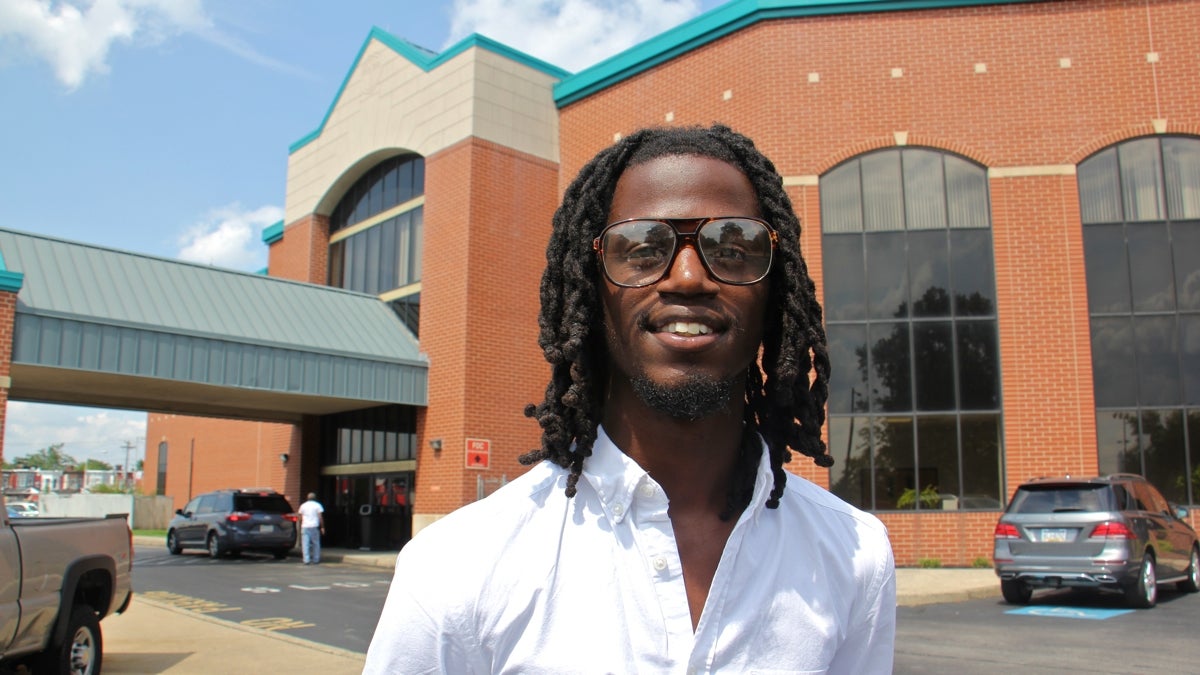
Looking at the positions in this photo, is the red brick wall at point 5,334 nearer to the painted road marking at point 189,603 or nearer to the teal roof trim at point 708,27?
the painted road marking at point 189,603

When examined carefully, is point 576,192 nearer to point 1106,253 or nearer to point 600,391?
point 600,391

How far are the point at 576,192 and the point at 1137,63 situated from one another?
18676 millimetres

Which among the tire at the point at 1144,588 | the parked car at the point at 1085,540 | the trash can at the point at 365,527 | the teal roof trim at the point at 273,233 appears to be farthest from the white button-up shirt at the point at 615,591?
the teal roof trim at the point at 273,233

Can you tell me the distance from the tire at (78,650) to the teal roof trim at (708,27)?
15.1m

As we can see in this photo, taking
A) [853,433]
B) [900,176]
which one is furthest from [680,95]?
[853,433]

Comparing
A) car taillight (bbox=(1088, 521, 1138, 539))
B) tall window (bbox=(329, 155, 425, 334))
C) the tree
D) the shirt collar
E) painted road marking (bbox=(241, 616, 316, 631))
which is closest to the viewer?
the shirt collar

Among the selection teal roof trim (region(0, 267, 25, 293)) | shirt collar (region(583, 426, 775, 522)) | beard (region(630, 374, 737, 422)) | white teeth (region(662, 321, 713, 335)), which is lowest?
shirt collar (region(583, 426, 775, 522))

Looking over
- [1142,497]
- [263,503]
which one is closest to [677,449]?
[1142,497]

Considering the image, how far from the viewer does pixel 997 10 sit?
1777cm

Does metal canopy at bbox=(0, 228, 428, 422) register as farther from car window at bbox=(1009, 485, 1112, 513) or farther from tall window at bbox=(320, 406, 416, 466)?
car window at bbox=(1009, 485, 1112, 513)

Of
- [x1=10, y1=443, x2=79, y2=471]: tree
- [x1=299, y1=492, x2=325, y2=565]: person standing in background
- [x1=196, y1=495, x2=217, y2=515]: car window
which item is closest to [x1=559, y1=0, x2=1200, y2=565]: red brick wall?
[x1=299, y1=492, x2=325, y2=565]: person standing in background

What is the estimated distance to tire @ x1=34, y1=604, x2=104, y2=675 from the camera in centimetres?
710

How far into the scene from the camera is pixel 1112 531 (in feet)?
37.0

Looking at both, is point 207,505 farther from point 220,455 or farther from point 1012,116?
point 1012,116
